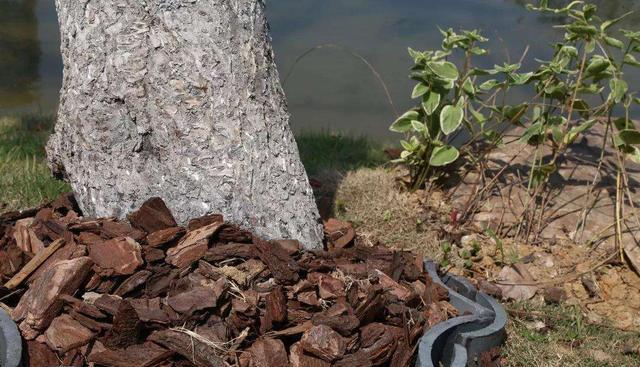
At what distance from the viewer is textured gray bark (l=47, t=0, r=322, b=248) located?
11.0 feet

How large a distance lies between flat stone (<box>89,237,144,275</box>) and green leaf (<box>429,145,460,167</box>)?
2.00 metres

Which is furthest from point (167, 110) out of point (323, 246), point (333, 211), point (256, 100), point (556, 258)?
point (556, 258)

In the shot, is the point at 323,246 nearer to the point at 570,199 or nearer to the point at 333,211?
the point at 333,211

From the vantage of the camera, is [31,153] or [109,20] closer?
[109,20]

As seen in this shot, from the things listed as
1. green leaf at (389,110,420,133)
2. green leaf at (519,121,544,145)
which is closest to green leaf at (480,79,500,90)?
green leaf at (519,121,544,145)

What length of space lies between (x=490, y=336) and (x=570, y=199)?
1807 mm

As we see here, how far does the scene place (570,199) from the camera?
4.86 meters

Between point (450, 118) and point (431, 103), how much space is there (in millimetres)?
158

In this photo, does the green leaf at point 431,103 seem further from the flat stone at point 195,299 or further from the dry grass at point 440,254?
the flat stone at point 195,299

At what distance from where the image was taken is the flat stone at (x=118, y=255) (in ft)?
10.1

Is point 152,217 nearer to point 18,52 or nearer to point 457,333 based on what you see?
point 457,333

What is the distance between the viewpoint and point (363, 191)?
193 inches

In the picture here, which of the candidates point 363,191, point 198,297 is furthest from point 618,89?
point 198,297

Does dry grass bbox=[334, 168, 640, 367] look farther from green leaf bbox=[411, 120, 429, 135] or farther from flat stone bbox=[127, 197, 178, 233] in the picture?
flat stone bbox=[127, 197, 178, 233]
